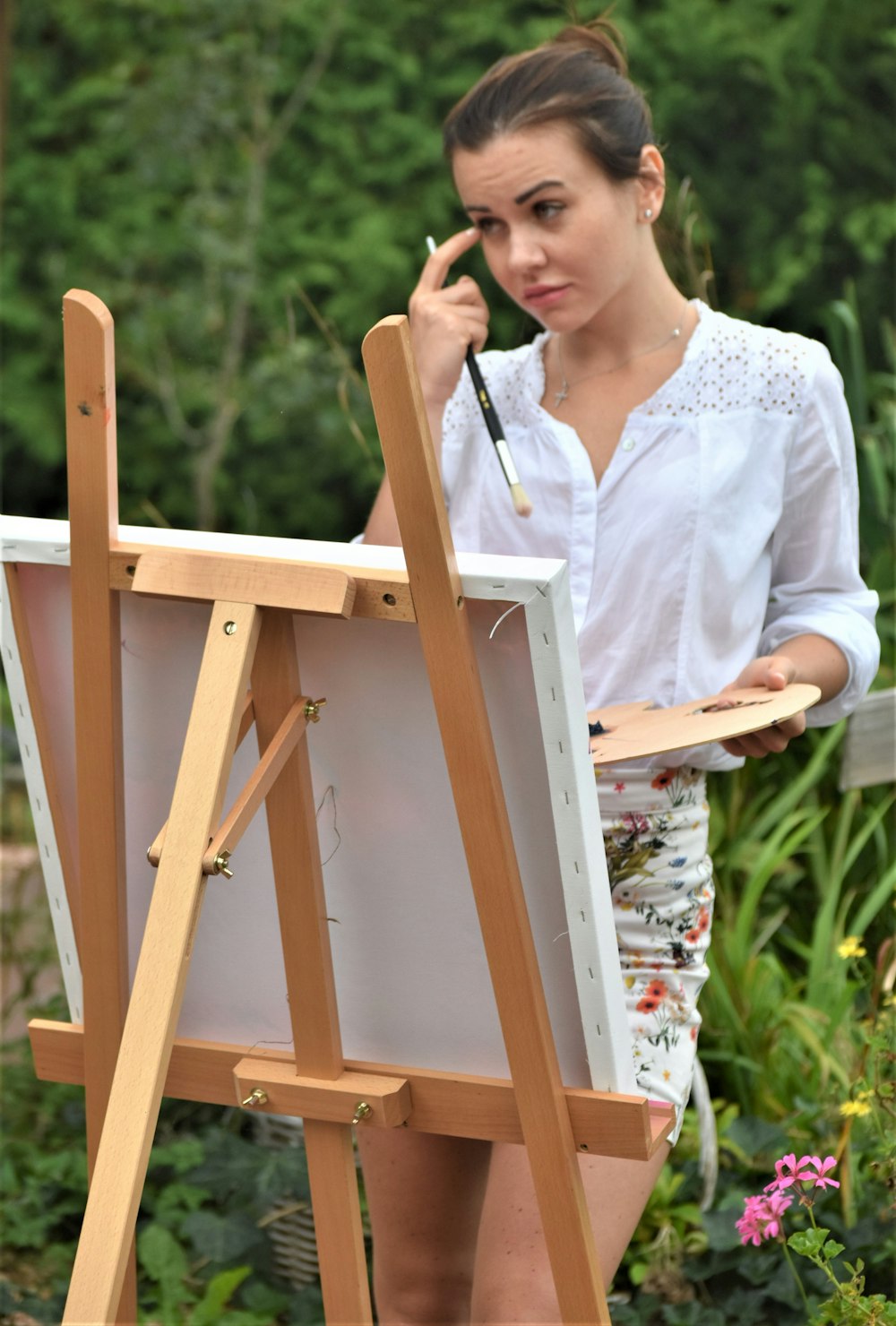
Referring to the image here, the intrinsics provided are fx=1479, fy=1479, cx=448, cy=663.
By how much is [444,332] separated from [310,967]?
0.75 m

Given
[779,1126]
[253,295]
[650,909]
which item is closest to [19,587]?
[650,909]

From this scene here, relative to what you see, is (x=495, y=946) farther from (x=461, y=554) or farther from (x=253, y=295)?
Result: (x=253, y=295)

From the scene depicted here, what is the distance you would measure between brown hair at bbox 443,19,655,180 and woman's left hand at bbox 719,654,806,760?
0.55 m

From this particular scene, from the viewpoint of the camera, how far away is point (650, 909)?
152cm

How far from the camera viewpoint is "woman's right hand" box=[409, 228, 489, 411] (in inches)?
64.9

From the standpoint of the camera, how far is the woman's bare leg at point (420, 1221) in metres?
1.53

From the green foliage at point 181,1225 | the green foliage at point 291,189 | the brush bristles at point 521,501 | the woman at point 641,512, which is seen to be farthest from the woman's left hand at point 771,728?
the green foliage at point 291,189

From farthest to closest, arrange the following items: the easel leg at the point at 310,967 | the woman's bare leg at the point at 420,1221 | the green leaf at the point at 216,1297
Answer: the green leaf at the point at 216,1297
the woman's bare leg at the point at 420,1221
the easel leg at the point at 310,967

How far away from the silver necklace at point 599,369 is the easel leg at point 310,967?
628mm

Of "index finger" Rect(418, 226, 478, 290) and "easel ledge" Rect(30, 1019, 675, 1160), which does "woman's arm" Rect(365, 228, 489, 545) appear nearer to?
"index finger" Rect(418, 226, 478, 290)

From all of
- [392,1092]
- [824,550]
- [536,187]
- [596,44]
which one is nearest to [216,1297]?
[392,1092]

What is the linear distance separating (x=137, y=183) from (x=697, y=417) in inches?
181

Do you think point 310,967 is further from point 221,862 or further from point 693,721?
point 693,721

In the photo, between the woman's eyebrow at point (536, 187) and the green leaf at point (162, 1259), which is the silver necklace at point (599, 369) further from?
the green leaf at point (162, 1259)
